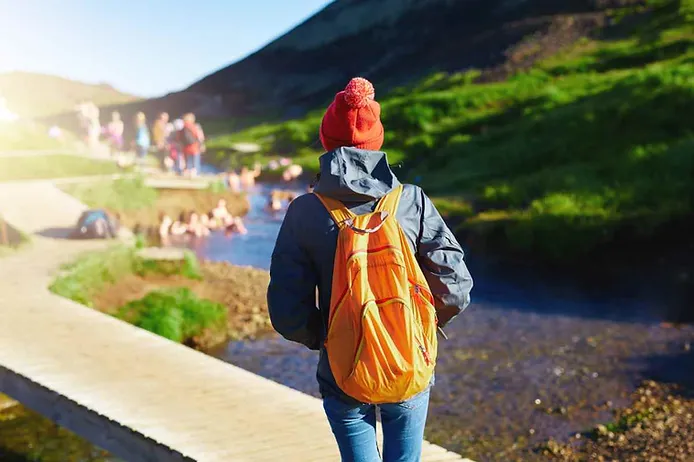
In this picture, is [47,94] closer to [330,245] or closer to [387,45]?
[387,45]

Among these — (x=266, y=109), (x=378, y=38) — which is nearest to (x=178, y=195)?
(x=266, y=109)

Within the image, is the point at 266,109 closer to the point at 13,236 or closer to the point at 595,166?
the point at 595,166

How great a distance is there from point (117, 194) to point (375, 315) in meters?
17.0

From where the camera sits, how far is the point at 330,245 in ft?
10.9

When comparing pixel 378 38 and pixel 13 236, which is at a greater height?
pixel 378 38

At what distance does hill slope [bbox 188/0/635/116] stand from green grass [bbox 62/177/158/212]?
23239mm

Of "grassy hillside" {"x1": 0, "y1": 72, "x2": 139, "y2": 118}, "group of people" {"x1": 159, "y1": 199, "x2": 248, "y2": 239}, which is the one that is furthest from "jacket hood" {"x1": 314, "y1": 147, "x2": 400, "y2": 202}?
"grassy hillside" {"x1": 0, "y1": 72, "x2": 139, "y2": 118}

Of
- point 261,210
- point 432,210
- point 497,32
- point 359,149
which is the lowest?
point 261,210

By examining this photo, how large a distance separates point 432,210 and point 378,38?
62.2m

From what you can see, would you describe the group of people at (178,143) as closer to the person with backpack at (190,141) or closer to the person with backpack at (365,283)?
the person with backpack at (190,141)

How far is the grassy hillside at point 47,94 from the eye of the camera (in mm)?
76625

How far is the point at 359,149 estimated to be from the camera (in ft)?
11.0

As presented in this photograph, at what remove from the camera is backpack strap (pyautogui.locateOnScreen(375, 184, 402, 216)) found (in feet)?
10.9

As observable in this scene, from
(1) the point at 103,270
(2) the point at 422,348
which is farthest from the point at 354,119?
(1) the point at 103,270
